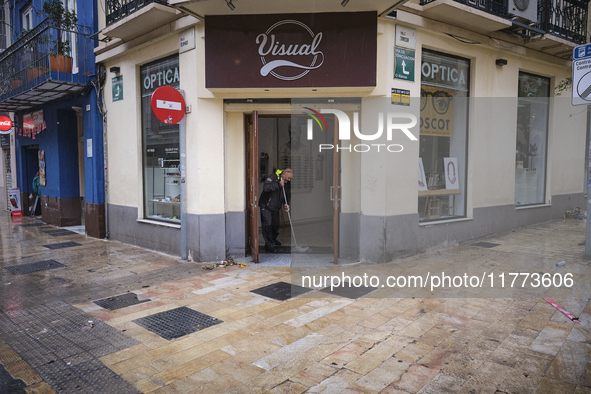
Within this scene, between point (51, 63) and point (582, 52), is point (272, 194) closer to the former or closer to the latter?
point (582, 52)

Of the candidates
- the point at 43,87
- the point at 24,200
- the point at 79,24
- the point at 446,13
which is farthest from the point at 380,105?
the point at 24,200

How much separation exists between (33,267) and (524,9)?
11786 millimetres

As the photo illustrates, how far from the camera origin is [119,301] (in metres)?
5.71

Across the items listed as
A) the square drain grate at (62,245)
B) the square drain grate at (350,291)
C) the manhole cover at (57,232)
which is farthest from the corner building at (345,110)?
the manhole cover at (57,232)

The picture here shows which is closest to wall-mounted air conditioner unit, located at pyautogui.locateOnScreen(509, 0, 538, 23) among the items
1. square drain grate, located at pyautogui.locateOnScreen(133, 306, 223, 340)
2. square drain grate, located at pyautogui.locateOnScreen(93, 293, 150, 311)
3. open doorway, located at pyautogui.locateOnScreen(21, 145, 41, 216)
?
square drain grate, located at pyautogui.locateOnScreen(133, 306, 223, 340)

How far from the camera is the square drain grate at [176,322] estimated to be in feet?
15.1

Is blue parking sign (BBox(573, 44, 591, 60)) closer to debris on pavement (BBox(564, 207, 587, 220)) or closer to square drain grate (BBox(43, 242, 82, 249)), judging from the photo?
debris on pavement (BBox(564, 207, 587, 220))

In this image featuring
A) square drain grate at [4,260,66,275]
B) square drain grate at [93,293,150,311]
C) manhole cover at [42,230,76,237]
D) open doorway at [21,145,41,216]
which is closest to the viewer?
square drain grate at [93,293,150,311]

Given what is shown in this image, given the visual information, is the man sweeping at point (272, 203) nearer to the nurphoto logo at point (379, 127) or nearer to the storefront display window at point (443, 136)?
the nurphoto logo at point (379, 127)

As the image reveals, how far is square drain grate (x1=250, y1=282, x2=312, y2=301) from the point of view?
5820 mm

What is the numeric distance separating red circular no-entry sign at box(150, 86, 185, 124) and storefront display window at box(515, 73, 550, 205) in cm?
825

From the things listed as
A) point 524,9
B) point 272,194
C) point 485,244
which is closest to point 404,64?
point 272,194

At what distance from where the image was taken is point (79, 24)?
34.8 feet

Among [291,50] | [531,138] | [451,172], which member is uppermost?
[291,50]
